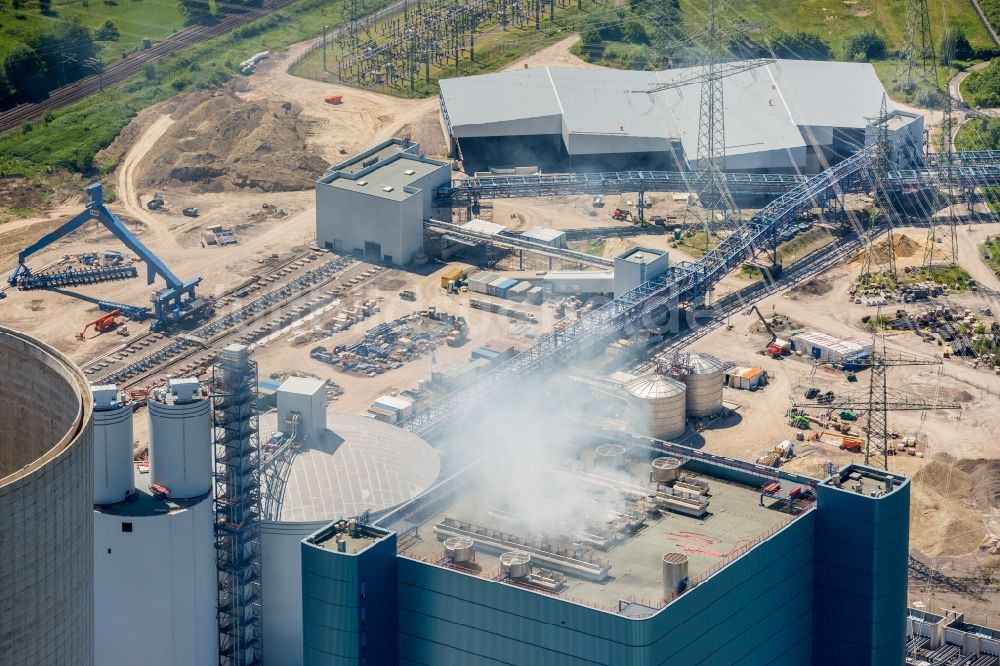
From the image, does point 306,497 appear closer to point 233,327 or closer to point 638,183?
point 233,327

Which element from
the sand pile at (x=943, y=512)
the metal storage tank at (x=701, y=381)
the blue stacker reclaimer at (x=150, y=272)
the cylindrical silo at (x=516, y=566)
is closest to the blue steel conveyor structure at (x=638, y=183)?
the blue stacker reclaimer at (x=150, y=272)

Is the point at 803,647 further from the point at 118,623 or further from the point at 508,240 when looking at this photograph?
the point at 508,240

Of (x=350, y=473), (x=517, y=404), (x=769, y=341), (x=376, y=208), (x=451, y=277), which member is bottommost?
(x=769, y=341)

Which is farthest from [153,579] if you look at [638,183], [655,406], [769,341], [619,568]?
[638,183]

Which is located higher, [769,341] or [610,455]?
[610,455]

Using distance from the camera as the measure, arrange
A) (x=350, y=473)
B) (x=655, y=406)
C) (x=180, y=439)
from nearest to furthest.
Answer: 1. (x=180, y=439)
2. (x=350, y=473)
3. (x=655, y=406)

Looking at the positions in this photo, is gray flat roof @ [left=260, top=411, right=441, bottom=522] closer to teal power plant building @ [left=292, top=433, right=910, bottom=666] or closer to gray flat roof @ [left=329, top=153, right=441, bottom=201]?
teal power plant building @ [left=292, top=433, right=910, bottom=666]
